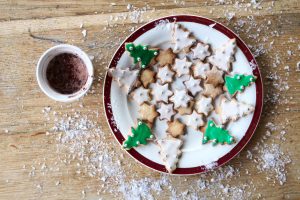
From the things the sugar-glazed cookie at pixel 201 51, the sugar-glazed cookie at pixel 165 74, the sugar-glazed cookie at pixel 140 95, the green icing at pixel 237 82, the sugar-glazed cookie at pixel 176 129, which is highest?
the sugar-glazed cookie at pixel 201 51

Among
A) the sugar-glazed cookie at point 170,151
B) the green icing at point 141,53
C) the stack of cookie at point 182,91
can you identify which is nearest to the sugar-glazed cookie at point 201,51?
the stack of cookie at point 182,91

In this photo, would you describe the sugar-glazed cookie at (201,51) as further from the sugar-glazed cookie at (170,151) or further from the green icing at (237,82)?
the sugar-glazed cookie at (170,151)

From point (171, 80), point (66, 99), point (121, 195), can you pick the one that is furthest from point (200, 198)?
point (66, 99)

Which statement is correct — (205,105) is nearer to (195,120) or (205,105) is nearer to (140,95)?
(195,120)

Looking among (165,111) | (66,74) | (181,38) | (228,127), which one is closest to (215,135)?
(228,127)

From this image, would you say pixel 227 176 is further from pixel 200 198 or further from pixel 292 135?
pixel 292 135
